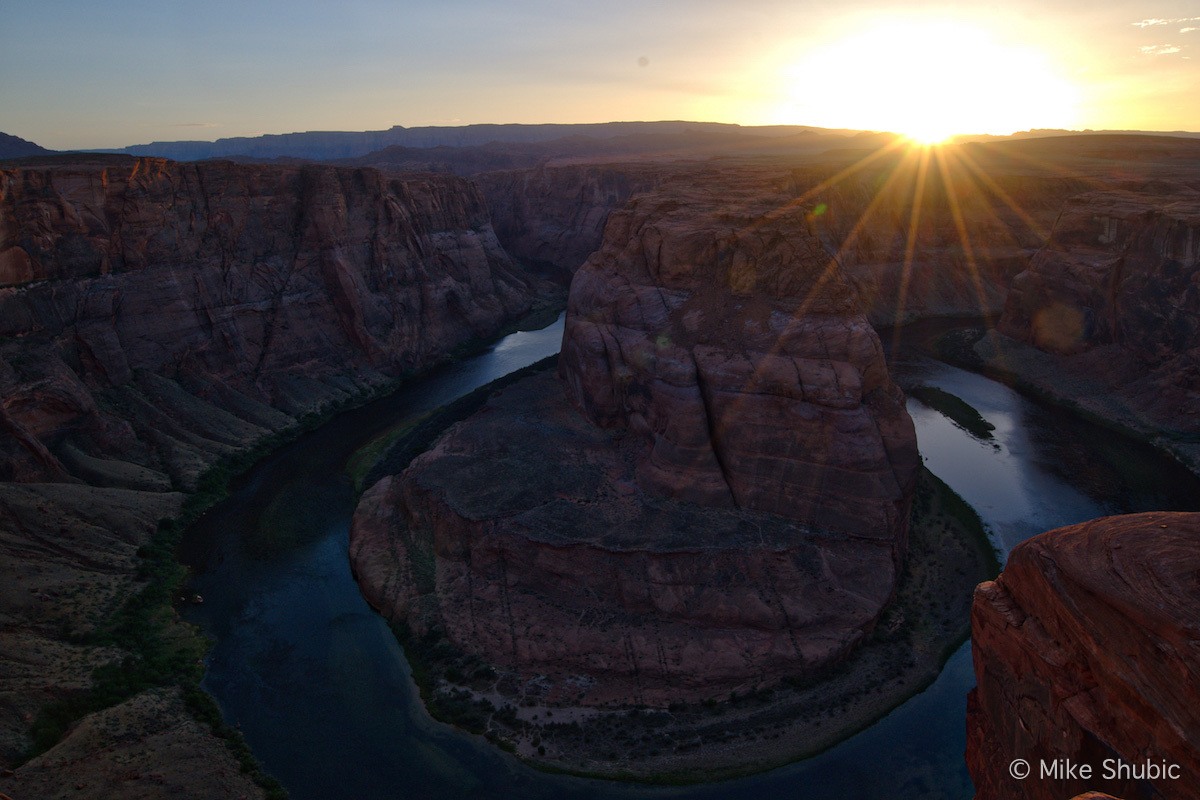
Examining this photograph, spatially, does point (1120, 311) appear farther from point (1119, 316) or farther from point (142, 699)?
point (142, 699)

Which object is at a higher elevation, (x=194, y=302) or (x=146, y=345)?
(x=194, y=302)

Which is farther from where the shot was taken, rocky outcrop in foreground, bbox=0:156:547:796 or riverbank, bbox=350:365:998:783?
rocky outcrop in foreground, bbox=0:156:547:796

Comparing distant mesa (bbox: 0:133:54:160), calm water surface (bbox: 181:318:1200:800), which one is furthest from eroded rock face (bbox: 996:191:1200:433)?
distant mesa (bbox: 0:133:54:160)

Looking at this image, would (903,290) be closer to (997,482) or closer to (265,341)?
(997,482)

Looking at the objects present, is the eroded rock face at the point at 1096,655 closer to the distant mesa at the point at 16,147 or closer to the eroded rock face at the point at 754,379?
the eroded rock face at the point at 754,379

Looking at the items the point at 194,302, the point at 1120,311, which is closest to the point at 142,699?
the point at 194,302

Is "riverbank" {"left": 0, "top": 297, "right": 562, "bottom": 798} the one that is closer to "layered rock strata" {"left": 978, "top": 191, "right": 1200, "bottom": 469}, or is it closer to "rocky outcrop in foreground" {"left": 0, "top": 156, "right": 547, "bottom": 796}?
"rocky outcrop in foreground" {"left": 0, "top": 156, "right": 547, "bottom": 796}

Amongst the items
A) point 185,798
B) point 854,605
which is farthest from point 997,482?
point 185,798
